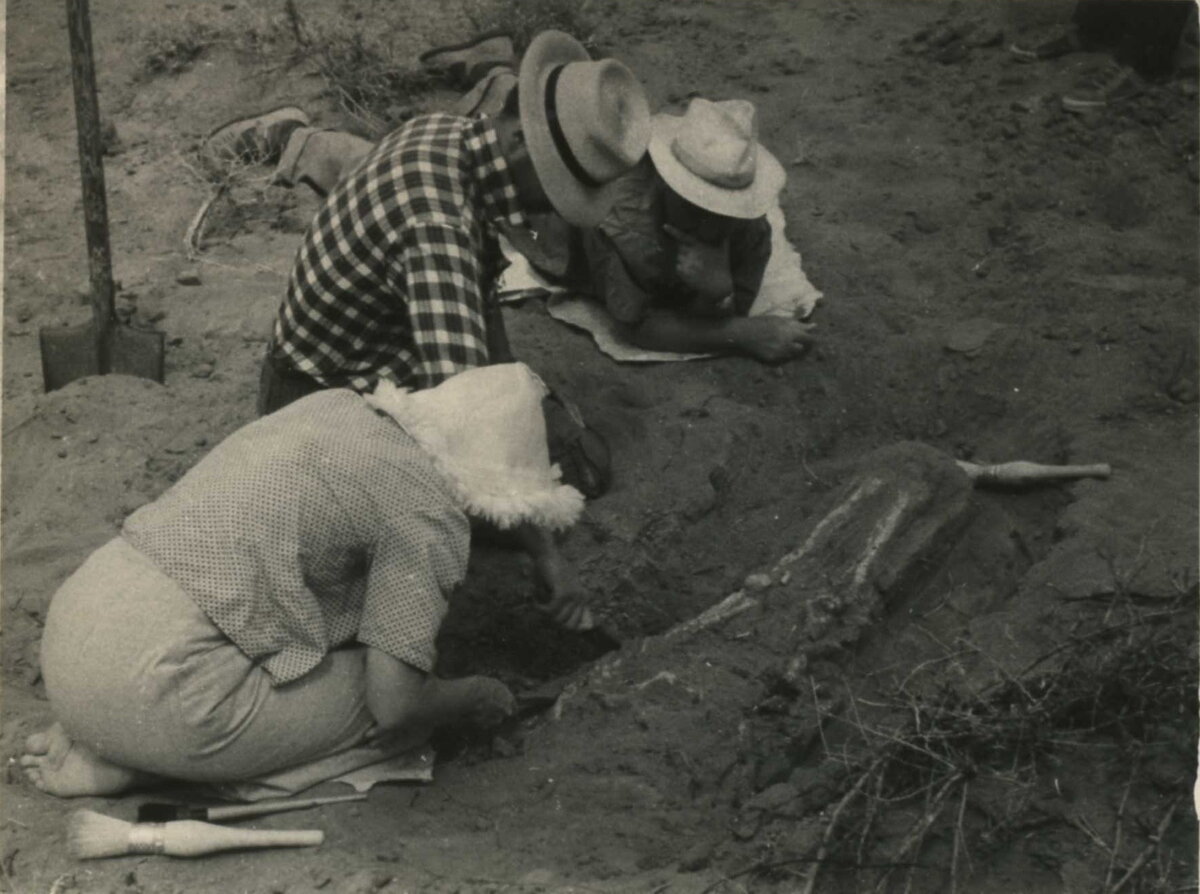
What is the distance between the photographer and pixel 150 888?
2959 millimetres

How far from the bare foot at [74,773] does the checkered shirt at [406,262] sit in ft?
3.50

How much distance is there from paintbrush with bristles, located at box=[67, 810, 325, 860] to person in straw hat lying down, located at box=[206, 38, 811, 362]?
1.89m

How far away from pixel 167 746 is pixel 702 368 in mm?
2293

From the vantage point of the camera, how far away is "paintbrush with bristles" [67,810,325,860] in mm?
3002

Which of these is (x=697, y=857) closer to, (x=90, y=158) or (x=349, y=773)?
(x=349, y=773)

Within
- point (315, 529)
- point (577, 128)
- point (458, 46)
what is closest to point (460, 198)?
point (577, 128)

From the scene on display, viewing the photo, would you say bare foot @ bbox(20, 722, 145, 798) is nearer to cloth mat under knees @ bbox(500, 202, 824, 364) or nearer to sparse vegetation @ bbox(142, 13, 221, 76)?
cloth mat under knees @ bbox(500, 202, 824, 364)

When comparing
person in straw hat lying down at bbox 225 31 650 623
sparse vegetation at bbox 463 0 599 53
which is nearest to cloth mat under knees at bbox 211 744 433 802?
person in straw hat lying down at bbox 225 31 650 623

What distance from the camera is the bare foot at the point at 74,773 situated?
10.4 feet

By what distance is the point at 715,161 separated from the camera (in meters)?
4.54

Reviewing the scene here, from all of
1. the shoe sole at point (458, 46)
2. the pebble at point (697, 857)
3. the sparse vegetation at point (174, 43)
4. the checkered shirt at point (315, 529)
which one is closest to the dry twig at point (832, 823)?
the pebble at point (697, 857)

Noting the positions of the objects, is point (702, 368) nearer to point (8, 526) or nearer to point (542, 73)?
point (542, 73)

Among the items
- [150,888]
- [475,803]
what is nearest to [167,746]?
[150,888]

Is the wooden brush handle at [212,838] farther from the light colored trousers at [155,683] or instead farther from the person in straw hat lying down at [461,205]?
the person in straw hat lying down at [461,205]
